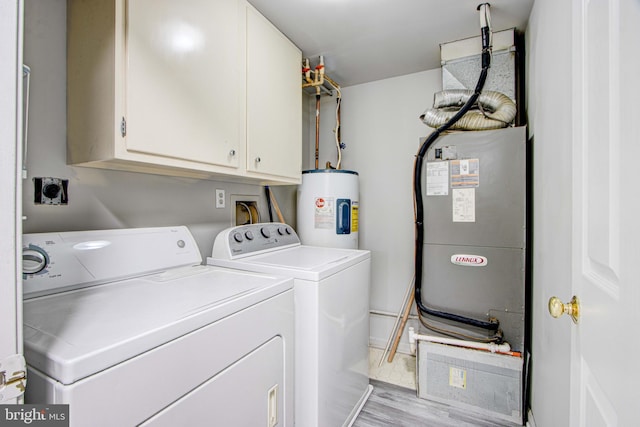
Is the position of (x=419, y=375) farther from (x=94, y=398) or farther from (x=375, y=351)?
(x=94, y=398)

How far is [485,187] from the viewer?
1856 mm

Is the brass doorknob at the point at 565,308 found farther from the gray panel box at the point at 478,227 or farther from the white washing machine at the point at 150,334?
the gray panel box at the point at 478,227

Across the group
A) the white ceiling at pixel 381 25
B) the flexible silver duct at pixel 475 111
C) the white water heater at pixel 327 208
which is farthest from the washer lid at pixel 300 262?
the white ceiling at pixel 381 25

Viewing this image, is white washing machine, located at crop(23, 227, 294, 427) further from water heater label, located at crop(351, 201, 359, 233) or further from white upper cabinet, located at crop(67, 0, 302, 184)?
water heater label, located at crop(351, 201, 359, 233)

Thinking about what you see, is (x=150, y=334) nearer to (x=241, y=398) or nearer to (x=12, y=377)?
(x=12, y=377)

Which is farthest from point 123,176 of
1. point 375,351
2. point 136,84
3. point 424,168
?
point 375,351

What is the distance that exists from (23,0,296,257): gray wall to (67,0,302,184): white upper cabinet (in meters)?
0.05

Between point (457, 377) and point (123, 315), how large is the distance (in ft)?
6.38

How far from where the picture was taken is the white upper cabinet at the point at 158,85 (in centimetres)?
107

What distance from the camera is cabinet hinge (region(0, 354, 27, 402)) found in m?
0.48

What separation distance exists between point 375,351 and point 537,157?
2.00m

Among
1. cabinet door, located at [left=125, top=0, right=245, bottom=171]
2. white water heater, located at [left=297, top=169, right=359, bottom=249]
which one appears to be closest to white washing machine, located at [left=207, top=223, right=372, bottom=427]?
white water heater, located at [left=297, top=169, right=359, bottom=249]

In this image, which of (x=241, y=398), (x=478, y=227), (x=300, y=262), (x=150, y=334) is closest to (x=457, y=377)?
(x=478, y=227)

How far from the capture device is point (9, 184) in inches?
19.3
